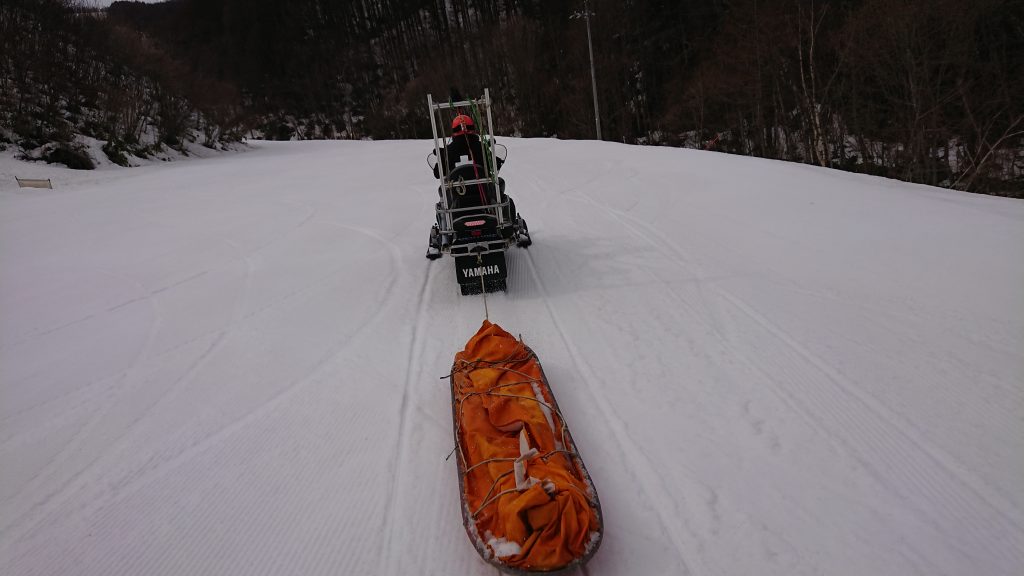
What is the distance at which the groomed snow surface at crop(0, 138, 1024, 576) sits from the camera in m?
2.57

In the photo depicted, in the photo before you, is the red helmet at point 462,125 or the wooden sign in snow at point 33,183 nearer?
the red helmet at point 462,125

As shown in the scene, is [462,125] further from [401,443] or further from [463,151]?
[401,443]

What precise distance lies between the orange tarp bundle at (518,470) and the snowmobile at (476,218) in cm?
188

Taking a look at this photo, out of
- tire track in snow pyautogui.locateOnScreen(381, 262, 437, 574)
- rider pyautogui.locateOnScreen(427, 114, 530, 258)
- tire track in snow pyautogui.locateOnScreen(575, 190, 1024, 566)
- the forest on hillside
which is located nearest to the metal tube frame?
rider pyautogui.locateOnScreen(427, 114, 530, 258)

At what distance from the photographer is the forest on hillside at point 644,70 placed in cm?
1307

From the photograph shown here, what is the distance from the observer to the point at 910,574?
223 cm

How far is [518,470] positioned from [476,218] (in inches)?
142

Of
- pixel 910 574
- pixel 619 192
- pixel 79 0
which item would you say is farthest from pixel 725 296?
pixel 79 0

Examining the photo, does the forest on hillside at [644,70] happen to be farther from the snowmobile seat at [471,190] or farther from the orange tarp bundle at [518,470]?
the orange tarp bundle at [518,470]

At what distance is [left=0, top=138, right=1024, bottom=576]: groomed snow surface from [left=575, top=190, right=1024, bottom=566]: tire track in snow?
0.06ft

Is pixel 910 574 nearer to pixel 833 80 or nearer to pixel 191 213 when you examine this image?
pixel 191 213

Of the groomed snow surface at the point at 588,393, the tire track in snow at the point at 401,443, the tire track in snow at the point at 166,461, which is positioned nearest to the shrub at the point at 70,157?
the groomed snow surface at the point at 588,393

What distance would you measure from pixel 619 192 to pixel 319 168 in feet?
39.1

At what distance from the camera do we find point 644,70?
2936cm
